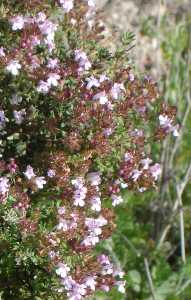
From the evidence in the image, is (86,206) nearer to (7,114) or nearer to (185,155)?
(7,114)

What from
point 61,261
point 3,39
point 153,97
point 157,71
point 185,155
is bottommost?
point 61,261

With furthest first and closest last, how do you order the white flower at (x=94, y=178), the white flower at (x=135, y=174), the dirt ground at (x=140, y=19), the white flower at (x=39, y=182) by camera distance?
the dirt ground at (x=140, y=19) < the white flower at (x=135, y=174) < the white flower at (x=94, y=178) < the white flower at (x=39, y=182)

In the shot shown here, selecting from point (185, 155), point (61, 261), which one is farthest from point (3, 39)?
point (185, 155)

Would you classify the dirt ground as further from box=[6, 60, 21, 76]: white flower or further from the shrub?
box=[6, 60, 21, 76]: white flower

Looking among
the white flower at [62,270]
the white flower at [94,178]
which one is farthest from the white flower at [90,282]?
the white flower at [94,178]

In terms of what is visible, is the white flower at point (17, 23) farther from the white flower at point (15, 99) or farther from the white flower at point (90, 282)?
the white flower at point (90, 282)

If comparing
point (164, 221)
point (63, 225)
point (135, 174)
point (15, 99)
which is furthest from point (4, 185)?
point (164, 221)

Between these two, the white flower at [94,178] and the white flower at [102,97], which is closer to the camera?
the white flower at [102,97]

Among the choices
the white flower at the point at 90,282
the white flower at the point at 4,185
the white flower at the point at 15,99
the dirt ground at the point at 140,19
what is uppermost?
the dirt ground at the point at 140,19
